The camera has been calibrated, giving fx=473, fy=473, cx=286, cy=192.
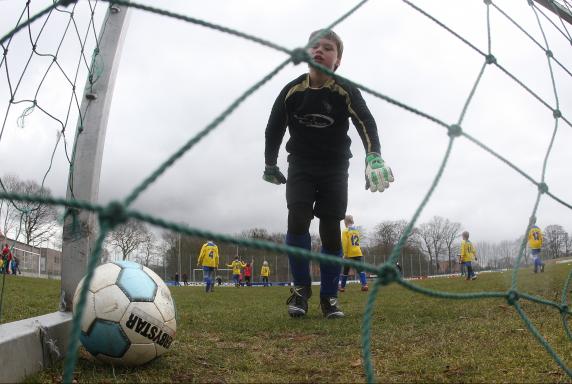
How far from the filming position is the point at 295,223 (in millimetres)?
2938

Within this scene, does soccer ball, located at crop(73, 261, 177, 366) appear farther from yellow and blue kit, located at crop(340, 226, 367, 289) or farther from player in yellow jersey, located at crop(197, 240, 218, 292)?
player in yellow jersey, located at crop(197, 240, 218, 292)

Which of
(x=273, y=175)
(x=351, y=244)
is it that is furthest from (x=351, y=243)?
(x=273, y=175)

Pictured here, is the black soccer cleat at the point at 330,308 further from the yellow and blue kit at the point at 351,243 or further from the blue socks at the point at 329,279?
the yellow and blue kit at the point at 351,243

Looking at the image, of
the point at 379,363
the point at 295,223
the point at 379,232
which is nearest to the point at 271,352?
the point at 379,363

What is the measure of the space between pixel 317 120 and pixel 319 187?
43cm

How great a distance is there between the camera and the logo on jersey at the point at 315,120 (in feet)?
9.59

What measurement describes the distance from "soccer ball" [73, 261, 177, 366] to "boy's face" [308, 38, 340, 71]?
5.44ft

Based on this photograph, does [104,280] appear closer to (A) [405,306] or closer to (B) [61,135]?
(B) [61,135]

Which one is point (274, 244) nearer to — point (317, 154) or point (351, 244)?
point (317, 154)

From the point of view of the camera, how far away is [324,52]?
9.26 feet

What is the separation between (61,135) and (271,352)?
4.41 ft

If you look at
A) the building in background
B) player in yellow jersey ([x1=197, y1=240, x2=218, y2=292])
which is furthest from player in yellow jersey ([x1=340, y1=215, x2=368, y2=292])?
the building in background

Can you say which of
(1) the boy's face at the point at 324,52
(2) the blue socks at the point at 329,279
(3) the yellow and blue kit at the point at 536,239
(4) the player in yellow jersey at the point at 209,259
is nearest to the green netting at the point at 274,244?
(1) the boy's face at the point at 324,52

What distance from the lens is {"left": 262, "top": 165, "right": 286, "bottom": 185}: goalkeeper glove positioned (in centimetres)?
306
